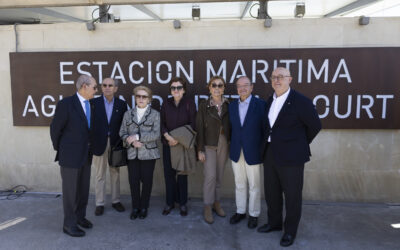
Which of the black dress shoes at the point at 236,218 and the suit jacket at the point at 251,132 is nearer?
the suit jacket at the point at 251,132

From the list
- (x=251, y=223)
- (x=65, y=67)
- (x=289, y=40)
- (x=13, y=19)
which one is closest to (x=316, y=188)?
(x=251, y=223)

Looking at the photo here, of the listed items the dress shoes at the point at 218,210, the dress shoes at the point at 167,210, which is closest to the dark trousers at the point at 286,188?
the dress shoes at the point at 218,210

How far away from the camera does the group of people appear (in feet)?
9.52

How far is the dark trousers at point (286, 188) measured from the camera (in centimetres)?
292

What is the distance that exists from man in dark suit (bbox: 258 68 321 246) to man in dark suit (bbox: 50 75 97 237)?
178 centimetres

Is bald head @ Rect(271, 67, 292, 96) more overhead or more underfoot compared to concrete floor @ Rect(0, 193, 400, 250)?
more overhead

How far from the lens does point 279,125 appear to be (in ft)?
9.45

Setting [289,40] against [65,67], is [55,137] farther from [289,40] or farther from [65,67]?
[289,40]

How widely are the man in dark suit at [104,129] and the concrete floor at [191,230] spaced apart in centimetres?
34

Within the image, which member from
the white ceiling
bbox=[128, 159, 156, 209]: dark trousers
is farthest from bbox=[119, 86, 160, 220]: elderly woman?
the white ceiling

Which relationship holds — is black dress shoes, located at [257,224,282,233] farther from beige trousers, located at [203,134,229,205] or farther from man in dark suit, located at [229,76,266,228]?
beige trousers, located at [203,134,229,205]

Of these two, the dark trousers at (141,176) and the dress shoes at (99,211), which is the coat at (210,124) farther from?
the dress shoes at (99,211)

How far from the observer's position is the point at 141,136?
11.0 ft

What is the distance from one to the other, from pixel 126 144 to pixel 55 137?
74 centimetres
